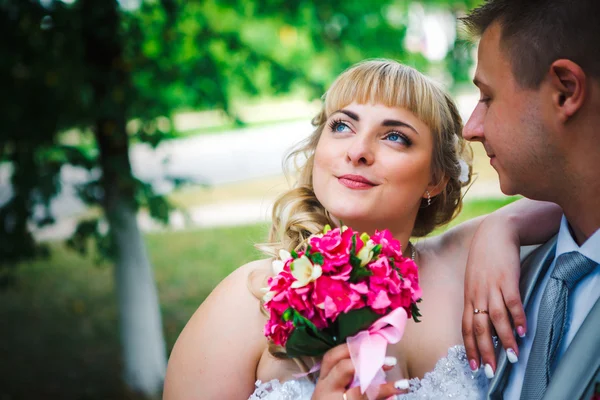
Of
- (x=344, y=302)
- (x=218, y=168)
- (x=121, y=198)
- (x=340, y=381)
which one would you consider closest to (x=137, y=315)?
(x=121, y=198)

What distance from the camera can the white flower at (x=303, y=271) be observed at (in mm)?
1892

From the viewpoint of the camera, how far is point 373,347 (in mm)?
1881

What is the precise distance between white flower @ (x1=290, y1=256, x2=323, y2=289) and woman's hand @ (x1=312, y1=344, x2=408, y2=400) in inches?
9.3

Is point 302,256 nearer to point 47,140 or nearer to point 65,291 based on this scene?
point 47,140

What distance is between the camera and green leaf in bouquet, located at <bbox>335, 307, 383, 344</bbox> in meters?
1.90

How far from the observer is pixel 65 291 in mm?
10273

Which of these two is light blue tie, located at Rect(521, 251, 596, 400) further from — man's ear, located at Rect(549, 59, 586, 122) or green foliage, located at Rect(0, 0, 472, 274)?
green foliage, located at Rect(0, 0, 472, 274)

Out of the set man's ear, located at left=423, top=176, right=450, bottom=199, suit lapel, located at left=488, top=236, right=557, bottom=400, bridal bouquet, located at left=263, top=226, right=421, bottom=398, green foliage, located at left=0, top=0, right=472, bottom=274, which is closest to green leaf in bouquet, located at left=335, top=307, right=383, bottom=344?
bridal bouquet, located at left=263, top=226, right=421, bottom=398

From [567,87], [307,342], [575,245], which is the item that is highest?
[567,87]

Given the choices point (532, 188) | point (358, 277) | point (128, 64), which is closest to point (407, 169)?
point (532, 188)

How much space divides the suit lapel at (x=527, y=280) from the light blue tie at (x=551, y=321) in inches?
4.3

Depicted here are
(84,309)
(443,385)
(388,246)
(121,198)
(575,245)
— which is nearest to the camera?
(388,246)

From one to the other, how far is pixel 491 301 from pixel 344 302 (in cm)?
72

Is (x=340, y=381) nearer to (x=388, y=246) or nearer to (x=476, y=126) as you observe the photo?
(x=388, y=246)
